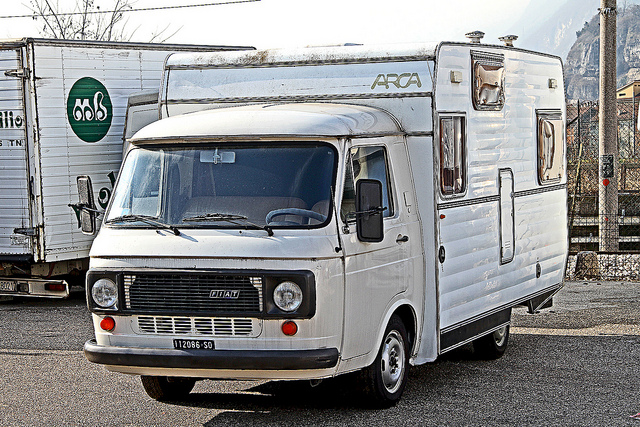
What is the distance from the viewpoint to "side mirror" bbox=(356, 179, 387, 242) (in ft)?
22.5

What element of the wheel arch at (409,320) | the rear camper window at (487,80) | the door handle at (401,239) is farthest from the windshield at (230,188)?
the rear camper window at (487,80)

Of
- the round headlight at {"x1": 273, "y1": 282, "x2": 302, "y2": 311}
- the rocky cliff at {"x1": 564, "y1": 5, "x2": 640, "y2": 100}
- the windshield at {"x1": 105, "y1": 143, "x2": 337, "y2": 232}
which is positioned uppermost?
the rocky cliff at {"x1": 564, "y1": 5, "x2": 640, "y2": 100}

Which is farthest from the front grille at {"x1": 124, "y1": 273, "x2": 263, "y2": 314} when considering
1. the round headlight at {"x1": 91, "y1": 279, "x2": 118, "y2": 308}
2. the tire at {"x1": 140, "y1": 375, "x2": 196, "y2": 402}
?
the tire at {"x1": 140, "y1": 375, "x2": 196, "y2": 402}

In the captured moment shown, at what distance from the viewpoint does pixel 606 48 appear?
56.1 ft

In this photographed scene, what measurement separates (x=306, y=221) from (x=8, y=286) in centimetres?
790

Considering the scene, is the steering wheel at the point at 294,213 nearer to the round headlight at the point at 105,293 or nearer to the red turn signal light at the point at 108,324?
the round headlight at the point at 105,293

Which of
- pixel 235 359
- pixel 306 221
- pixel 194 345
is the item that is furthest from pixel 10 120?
pixel 235 359

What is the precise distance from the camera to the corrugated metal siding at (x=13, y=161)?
13.0 meters

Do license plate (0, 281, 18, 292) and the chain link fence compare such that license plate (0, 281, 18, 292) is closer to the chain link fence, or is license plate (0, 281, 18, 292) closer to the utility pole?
the chain link fence

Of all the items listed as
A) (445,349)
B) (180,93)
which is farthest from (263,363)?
(180,93)

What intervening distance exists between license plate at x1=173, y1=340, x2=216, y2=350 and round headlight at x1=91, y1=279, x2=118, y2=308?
0.56 meters

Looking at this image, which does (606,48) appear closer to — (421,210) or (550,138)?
(550,138)

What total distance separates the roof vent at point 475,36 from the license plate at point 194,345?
4.31 m

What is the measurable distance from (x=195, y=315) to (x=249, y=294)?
406 millimetres
